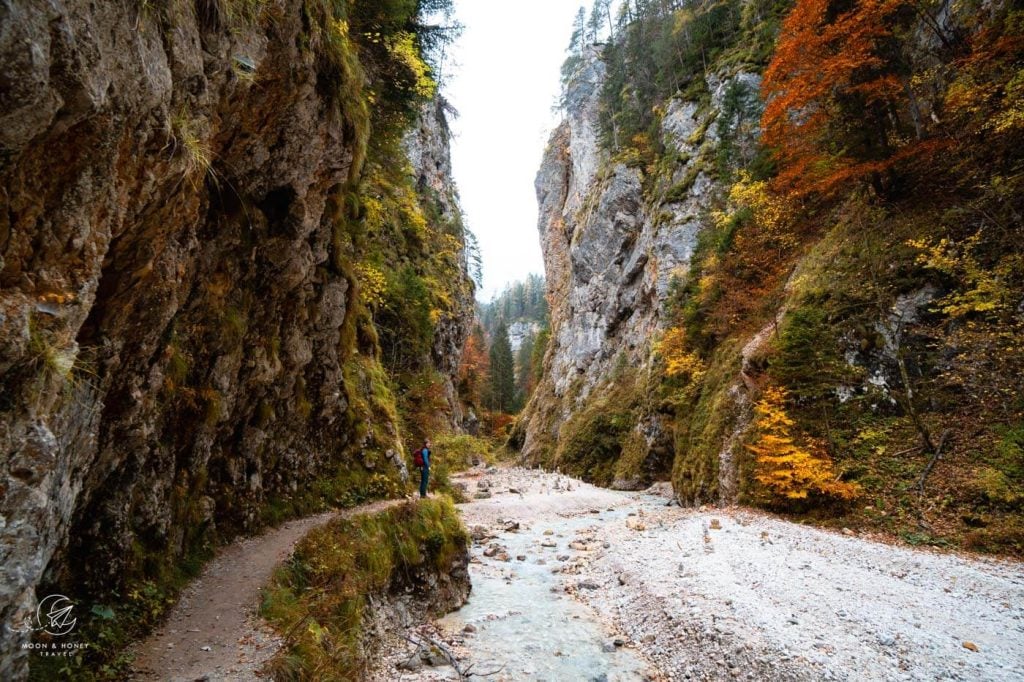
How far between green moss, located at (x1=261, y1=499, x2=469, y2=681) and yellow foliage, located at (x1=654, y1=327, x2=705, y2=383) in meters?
15.5

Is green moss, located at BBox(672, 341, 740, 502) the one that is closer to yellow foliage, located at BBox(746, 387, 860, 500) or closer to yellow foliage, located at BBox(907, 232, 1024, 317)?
yellow foliage, located at BBox(746, 387, 860, 500)

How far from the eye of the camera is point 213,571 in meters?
7.33

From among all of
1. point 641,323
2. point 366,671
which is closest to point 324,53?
point 366,671

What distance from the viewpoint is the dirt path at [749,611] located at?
6715mm

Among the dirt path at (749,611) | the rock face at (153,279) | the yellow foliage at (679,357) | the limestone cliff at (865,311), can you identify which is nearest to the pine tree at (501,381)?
the limestone cliff at (865,311)

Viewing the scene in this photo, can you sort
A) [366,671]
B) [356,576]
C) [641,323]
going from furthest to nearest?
[641,323]
[356,576]
[366,671]

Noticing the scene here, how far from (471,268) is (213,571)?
4667 cm

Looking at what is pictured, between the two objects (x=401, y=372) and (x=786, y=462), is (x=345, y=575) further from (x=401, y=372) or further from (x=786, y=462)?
(x=401, y=372)

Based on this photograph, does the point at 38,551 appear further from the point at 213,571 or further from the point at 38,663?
the point at 213,571

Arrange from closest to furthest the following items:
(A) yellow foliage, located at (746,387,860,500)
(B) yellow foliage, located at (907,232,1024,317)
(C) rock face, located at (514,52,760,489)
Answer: (B) yellow foliage, located at (907,232,1024,317), (A) yellow foliage, located at (746,387,860,500), (C) rock face, located at (514,52,760,489)

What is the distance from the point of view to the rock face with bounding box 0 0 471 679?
125 inches

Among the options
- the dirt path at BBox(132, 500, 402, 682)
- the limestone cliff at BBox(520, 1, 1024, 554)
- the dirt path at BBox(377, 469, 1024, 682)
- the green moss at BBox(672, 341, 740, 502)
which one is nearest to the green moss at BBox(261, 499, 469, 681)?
the dirt path at BBox(132, 500, 402, 682)

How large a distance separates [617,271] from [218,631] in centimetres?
4062

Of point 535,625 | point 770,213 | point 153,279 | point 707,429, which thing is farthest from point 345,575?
point 770,213
